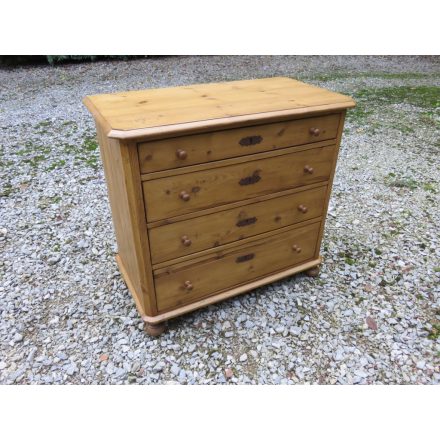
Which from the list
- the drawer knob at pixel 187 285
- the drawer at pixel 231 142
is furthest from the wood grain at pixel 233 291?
the drawer at pixel 231 142

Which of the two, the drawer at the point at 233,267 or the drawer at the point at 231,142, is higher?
the drawer at the point at 231,142

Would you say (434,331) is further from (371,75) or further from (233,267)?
(371,75)

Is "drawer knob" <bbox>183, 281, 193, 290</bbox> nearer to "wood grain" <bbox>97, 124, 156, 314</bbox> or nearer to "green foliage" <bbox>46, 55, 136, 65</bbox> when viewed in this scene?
"wood grain" <bbox>97, 124, 156, 314</bbox>

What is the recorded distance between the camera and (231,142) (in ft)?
6.20

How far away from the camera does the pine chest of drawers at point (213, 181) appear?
1776 millimetres

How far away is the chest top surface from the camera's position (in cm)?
172

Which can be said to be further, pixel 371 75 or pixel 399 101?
pixel 371 75

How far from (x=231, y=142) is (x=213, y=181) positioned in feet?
0.73

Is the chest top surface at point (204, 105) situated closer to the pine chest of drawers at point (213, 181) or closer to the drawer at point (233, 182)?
the pine chest of drawers at point (213, 181)

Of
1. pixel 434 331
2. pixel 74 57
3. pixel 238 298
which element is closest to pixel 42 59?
pixel 74 57

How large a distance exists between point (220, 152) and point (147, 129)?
41cm

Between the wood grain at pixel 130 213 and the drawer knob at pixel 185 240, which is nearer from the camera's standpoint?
the wood grain at pixel 130 213

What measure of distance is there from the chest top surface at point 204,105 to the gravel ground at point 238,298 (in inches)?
50.6

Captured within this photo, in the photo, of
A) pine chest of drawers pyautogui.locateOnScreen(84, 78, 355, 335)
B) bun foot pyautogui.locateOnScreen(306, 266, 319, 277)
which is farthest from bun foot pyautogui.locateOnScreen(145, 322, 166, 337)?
bun foot pyautogui.locateOnScreen(306, 266, 319, 277)
